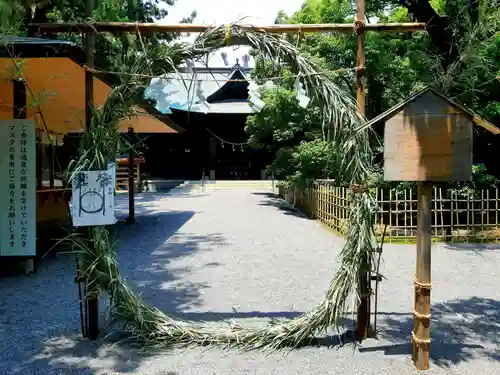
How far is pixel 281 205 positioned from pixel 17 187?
12.5 metres

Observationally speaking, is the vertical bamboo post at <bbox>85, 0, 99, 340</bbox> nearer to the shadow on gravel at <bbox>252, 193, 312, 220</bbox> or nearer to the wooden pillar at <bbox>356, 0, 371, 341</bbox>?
the wooden pillar at <bbox>356, 0, 371, 341</bbox>

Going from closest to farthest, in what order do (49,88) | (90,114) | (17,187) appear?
(90,114), (17,187), (49,88)

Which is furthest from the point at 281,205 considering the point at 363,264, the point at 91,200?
the point at 91,200

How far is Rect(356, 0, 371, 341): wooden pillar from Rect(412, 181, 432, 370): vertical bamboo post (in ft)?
1.42

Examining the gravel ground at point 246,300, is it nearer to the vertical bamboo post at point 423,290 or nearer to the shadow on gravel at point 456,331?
the shadow on gravel at point 456,331

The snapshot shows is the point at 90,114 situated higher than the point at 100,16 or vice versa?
the point at 100,16

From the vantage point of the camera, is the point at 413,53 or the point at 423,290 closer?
the point at 423,290

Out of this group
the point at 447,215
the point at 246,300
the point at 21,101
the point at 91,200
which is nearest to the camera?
the point at 91,200

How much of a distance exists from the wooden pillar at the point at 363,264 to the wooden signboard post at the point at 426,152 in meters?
0.41

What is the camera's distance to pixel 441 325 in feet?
16.0

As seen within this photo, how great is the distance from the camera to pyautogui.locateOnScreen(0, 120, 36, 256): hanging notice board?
21.8 ft

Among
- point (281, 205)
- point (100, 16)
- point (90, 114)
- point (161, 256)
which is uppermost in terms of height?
point (100, 16)

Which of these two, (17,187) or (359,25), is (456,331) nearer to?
(359,25)

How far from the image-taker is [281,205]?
18.3 metres
